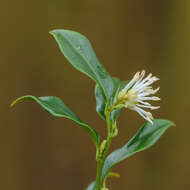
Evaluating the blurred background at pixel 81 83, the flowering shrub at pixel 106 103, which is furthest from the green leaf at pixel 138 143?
the blurred background at pixel 81 83

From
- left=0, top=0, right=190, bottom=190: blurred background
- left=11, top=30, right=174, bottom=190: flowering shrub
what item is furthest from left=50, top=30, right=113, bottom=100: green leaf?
left=0, top=0, right=190, bottom=190: blurred background

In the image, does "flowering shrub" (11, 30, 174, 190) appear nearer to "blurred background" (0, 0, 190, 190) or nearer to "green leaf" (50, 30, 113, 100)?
"green leaf" (50, 30, 113, 100)

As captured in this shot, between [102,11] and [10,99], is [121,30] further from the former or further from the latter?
[10,99]

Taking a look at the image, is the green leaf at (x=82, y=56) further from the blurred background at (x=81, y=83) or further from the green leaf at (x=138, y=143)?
the blurred background at (x=81, y=83)

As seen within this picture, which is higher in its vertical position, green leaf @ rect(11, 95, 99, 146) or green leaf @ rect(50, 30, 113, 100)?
green leaf @ rect(50, 30, 113, 100)

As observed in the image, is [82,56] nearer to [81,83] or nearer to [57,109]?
[57,109]

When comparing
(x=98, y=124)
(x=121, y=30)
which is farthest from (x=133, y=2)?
(x=98, y=124)
